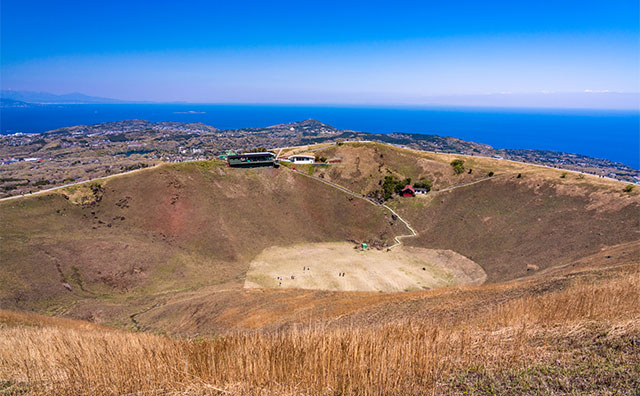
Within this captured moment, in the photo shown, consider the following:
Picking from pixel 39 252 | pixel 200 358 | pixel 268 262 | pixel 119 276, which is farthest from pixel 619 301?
pixel 39 252

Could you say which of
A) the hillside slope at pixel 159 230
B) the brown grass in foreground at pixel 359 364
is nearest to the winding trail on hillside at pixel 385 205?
the hillside slope at pixel 159 230

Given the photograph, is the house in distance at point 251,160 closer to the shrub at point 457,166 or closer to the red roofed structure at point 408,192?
the red roofed structure at point 408,192

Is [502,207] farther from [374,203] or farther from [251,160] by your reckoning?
[251,160]

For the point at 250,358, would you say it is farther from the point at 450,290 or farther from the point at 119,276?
the point at 119,276

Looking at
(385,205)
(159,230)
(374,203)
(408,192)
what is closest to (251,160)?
(159,230)

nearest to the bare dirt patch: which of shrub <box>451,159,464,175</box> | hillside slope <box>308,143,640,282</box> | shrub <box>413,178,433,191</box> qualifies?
hillside slope <box>308,143,640,282</box>
